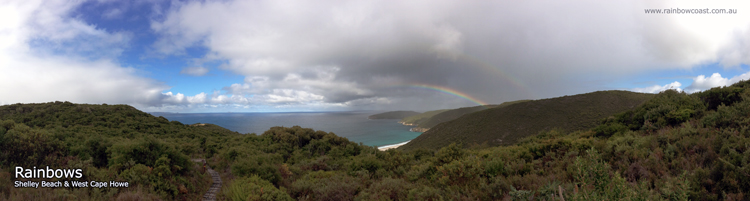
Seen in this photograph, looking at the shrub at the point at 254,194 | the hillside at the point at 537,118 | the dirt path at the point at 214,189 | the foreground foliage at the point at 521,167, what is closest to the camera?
the foreground foliage at the point at 521,167

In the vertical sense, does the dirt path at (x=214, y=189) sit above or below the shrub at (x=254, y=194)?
below

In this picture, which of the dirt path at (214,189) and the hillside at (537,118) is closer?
the dirt path at (214,189)

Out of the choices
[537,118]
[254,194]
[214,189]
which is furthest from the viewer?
[537,118]

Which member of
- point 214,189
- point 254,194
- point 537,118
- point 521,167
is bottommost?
point 214,189

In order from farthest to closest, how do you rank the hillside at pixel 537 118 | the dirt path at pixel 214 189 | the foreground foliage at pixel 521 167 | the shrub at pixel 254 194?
1. the hillside at pixel 537 118
2. the dirt path at pixel 214 189
3. the shrub at pixel 254 194
4. the foreground foliage at pixel 521 167

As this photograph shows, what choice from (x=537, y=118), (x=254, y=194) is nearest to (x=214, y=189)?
(x=254, y=194)

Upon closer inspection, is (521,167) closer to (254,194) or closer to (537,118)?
(254,194)

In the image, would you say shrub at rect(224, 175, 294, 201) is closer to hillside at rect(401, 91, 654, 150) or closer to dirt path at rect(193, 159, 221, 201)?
dirt path at rect(193, 159, 221, 201)

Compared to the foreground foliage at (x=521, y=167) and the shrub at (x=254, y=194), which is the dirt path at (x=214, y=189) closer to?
the foreground foliage at (x=521, y=167)

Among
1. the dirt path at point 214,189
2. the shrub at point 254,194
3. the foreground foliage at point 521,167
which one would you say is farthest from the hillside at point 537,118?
the shrub at point 254,194
